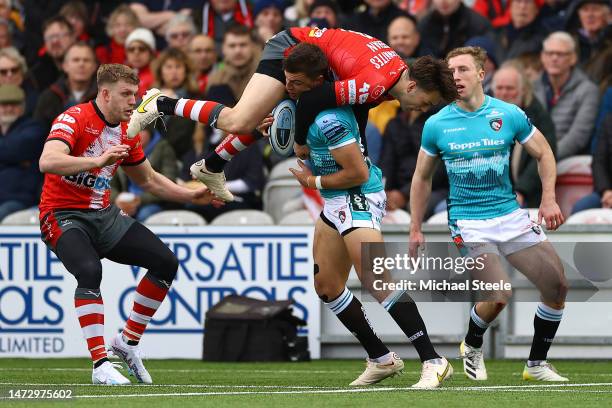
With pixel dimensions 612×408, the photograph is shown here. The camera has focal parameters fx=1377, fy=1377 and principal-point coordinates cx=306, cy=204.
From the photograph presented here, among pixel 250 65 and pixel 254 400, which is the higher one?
pixel 250 65

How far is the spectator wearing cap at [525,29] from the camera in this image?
1603 centimetres

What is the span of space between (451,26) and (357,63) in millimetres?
6751

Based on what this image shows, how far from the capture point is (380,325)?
45.5 feet

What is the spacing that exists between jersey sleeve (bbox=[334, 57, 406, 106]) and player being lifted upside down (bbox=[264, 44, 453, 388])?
0.12 metres

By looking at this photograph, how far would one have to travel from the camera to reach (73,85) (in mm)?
16969

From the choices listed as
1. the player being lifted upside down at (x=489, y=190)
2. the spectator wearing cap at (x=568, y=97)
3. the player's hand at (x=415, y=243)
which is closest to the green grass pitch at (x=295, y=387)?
the player being lifted upside down at (x=489, y=190)

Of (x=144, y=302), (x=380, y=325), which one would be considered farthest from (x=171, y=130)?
(x=144, y=302)

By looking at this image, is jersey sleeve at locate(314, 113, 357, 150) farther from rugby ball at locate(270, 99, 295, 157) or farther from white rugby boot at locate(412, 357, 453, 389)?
white rugby boot at locate(412, 357, 453, 389)

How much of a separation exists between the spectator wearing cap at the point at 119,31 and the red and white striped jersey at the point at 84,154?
7.77m

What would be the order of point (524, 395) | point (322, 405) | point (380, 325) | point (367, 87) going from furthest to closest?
point (380, 325), point (367, 87), point (524, 395), point (322, 405)

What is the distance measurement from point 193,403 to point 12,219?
22.4ft

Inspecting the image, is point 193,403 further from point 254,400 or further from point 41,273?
point 41,273

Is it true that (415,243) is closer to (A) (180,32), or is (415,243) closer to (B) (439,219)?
(B) (439,219)

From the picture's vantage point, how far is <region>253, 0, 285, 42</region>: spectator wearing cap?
17.2 metres
